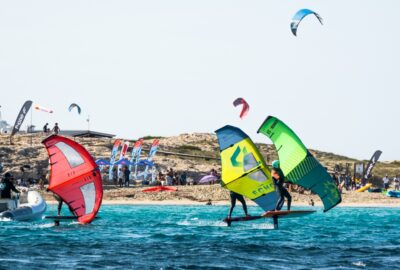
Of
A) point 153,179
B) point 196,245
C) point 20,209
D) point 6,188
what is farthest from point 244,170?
point 153,179

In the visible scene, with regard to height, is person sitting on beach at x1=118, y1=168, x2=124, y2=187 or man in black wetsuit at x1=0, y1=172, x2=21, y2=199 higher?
person sitting on beach at x1=118, y1=168, x2=124, y2=187

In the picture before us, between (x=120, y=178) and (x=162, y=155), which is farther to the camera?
(x=162, y=155)

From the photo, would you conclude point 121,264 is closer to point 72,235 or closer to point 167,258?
point 167,258

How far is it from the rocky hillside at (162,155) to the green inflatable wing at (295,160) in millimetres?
38157

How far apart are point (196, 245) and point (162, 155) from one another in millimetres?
54164

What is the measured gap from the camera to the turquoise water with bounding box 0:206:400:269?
2225cm

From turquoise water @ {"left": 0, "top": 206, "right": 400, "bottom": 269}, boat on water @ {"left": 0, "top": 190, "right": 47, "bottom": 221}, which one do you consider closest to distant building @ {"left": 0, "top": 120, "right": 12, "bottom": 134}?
boat on water @ {"left": 0, "top": 190, "right": 47, "bottom": 221}

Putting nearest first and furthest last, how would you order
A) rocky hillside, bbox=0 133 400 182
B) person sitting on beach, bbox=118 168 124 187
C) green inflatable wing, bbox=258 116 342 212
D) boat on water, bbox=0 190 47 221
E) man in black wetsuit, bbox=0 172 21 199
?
green inflatable wing, bbox=258 116 342 212
boat on water, bbox=0 190 47 221
man in black wetsuit, bbox=0 172 21 199
person sitting on beach, bbox=118 168 124 187
rocky hillside, bbox=0 133 400 182

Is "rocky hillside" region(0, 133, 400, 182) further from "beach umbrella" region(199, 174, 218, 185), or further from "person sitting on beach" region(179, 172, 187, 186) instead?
"beach umbrella" region(199, 174, 218, 185)

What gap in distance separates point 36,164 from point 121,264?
49.4m

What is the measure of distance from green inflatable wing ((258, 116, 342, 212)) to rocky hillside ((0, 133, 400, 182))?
38.2 m

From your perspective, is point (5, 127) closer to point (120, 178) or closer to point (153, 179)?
point (153, 179)

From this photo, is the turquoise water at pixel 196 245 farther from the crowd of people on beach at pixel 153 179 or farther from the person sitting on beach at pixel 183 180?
the person sitting on beach at pixel 183 180

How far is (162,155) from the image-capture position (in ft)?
265
